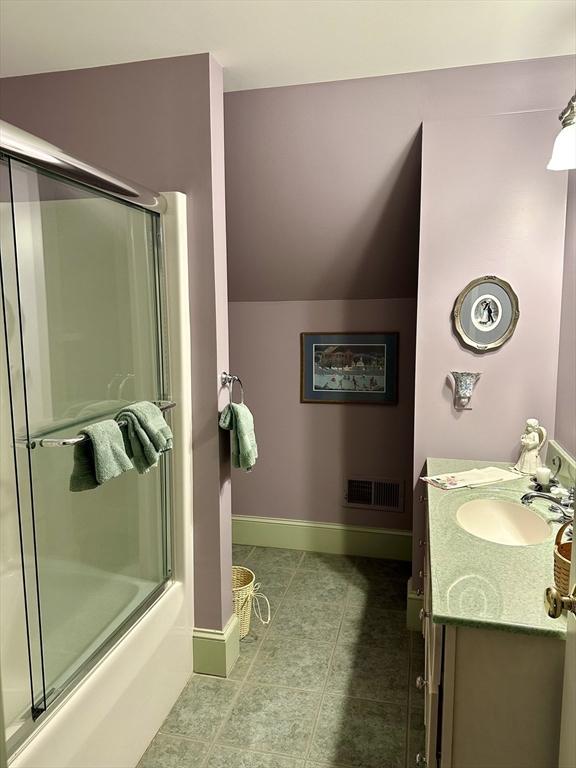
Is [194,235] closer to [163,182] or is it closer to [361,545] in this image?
[163,182]

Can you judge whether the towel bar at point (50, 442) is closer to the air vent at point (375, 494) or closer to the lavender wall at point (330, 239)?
the lavender wall at point (330, 239)

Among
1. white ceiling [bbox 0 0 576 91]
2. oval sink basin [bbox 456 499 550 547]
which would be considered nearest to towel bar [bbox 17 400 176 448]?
oval sink basin [bbox 456 499 550 547]

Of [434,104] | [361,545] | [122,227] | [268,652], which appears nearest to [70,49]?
[122,227]

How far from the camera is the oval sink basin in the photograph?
1.89 meters

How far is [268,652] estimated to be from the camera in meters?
2.46

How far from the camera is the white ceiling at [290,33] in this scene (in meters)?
1.77

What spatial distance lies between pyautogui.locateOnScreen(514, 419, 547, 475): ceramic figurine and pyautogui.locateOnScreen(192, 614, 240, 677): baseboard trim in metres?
1.38

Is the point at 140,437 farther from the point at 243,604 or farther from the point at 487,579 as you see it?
the point at 243,604

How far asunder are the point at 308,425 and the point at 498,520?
5.16 feet

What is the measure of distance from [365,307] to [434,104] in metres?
1.15

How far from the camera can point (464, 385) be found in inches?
93.7

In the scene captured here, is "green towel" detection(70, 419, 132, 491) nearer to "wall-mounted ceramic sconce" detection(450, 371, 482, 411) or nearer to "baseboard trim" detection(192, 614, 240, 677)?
"baseboard trim" detection(192, 614, 240, 677)

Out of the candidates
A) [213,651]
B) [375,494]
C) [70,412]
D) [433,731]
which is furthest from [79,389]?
[375,494]

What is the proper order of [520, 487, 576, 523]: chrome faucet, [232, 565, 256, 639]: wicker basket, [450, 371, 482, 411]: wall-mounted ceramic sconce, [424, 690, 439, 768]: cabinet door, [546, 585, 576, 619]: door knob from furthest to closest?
[232, 565, 256, 639]: wicker basket
[450, 371, 482, 411]: wall-mounted ceramic sconce
[520, 487, 576, 523]: chrome faucet
[424, 690, 439, 768]: cabinet door
[546, 585, 576, 619]: door knob
